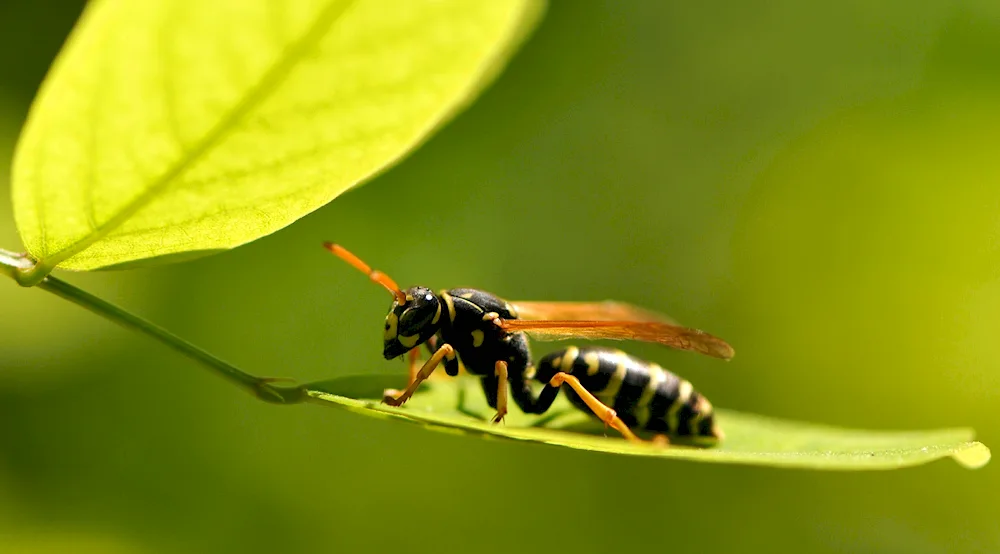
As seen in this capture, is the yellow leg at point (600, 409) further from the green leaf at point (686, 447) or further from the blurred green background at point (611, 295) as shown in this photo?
the blurred green background at point (611, 295)

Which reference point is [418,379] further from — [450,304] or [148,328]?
[148,328]

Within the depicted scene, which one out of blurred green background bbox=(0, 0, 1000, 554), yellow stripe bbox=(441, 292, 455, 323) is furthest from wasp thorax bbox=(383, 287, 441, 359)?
blurred green background bbox=(0, 0, 1000, 554)

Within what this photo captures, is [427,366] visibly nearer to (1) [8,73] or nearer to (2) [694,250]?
(1) [8,73]

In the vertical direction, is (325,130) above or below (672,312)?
below

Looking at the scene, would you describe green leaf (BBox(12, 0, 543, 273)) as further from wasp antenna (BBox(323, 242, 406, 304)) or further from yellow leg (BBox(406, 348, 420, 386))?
yellow leg (BBox(406, 348, 420, 386))

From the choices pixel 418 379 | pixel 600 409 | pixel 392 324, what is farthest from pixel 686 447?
pixel 392 324

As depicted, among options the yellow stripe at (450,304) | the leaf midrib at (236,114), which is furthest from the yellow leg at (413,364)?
the leaf midrib at (236,114)

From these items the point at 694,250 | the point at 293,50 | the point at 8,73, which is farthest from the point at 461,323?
the point at 694,250
